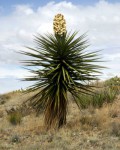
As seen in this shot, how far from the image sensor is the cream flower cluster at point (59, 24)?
14031mm

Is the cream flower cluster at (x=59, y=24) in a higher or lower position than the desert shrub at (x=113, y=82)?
higher

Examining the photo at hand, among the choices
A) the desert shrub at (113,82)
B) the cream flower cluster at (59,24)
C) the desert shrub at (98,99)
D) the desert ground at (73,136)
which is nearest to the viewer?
the desert ground at (73,136)

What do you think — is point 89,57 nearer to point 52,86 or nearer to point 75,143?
point 52,86

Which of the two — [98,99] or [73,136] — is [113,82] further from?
[73,136]

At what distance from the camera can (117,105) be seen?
19.5 metres

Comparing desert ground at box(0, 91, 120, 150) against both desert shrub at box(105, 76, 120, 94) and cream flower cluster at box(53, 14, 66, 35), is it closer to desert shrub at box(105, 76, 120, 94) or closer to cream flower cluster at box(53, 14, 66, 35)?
cream flower cluster at box(53, 14, 66, 35)

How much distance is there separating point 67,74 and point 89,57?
1.14 metres

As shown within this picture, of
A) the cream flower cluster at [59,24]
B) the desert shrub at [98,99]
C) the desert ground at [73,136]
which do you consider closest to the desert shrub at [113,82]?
the desert shrub at [98,99]

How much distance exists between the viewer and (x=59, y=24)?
552 inches

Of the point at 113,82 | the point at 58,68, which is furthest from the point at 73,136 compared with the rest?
the point at 113,82

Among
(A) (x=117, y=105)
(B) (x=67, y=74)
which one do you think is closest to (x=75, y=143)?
(B) (x=67, y=74)

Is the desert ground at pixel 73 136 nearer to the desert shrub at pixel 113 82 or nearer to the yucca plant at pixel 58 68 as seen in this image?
the yucca plant at pixel 58 68

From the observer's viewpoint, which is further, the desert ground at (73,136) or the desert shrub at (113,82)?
the desert shrub at (113,82)

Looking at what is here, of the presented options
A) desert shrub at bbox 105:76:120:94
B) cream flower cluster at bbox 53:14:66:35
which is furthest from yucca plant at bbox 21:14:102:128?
desert shrub at bbox 105:76:120:94
